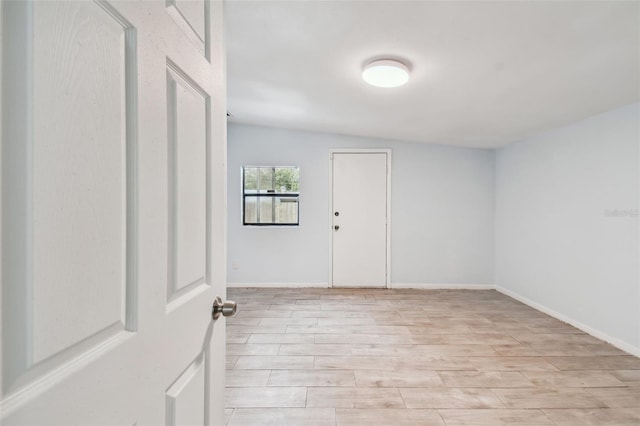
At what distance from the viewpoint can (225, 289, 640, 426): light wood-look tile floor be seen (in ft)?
5.87

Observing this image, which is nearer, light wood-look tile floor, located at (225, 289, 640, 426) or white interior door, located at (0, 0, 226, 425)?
→ white interior door, located at (0, 0, 226, 425)

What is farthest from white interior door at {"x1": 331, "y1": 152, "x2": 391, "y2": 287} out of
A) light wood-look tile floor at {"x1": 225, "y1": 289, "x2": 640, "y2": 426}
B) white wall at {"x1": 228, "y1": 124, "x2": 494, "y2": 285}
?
light wood-look tile floor at {"x1": 225, "y1": 289, "x2": 640, "y2": 426}

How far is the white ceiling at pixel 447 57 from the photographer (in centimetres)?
161

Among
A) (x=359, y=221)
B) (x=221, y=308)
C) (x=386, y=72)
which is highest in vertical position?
(x=386, y=72)

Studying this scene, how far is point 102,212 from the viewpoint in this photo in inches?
18.4

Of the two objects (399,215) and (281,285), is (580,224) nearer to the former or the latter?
(399,215)

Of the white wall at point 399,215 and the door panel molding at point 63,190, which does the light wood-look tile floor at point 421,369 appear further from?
the door panel molding at point 63,190

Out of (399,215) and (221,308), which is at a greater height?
(399,215)

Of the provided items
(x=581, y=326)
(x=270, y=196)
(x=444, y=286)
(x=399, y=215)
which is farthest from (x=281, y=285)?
(x=581, y=326)

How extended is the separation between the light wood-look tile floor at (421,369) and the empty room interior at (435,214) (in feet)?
0.05

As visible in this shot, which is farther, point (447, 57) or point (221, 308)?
point (447, 57)

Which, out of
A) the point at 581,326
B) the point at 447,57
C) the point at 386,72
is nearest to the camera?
the point at 447,57

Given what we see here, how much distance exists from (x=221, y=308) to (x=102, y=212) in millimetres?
550

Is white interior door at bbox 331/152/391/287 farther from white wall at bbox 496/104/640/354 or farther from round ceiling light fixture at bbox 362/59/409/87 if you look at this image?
round ceiling light fixture at bbox 362/59/409/87
